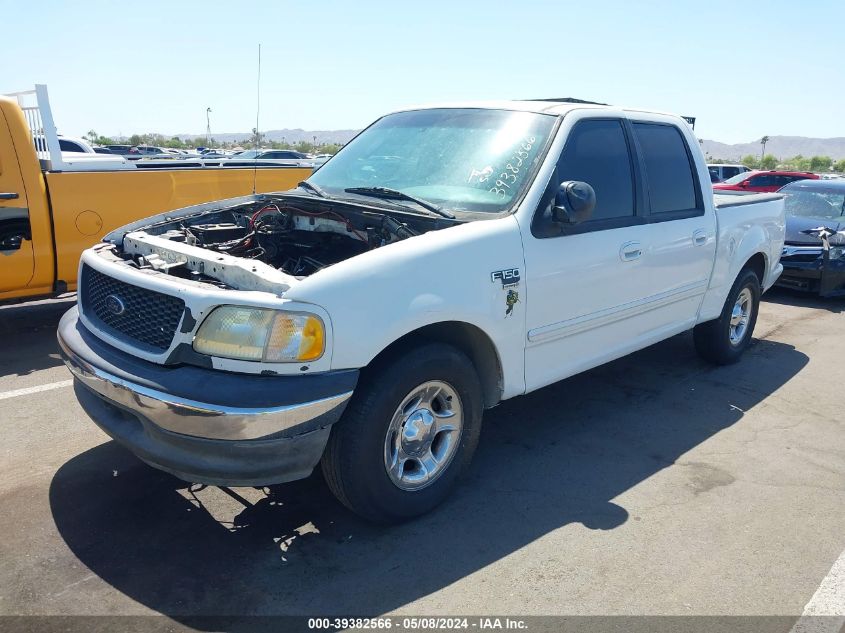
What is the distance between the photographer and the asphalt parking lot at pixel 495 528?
295 centimetres

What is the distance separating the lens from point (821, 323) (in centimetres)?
801

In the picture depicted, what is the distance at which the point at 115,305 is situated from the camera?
3338 mm

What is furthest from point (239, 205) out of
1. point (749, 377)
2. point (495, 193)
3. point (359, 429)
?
point (749, 377)

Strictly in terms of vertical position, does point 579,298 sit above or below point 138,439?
above

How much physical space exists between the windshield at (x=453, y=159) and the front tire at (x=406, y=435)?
96 cm

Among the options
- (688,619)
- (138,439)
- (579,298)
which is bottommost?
(688,619)

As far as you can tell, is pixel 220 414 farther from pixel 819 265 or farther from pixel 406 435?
pixel 819 265

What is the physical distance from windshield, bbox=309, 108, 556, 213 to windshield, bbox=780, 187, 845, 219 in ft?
25.5

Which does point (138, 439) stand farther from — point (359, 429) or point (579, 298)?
→ point (579, 298)

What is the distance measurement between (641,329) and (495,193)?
1.54m

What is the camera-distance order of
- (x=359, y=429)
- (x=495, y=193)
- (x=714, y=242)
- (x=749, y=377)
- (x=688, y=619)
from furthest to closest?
(x=749, y=377)
(x=714, y=242)
(x=495, y=193)
(x=359, y=429)
(x=688, y=619)

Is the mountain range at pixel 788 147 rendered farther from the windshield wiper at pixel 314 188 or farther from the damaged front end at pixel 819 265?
the windshield wiper at pixel 314 188

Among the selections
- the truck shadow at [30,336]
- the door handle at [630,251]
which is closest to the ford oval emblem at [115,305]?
the truck shadow at [30,336]

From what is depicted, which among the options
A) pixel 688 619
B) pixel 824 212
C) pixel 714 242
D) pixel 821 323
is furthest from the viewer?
pixel 824 212
